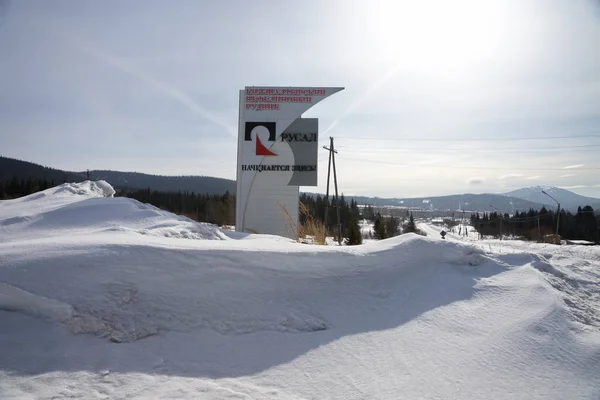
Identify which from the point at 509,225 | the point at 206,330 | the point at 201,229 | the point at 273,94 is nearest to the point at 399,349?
the point at 206,330

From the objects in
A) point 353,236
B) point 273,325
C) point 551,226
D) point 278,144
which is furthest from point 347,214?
point 273,325

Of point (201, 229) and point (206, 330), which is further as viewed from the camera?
point (201, 229)

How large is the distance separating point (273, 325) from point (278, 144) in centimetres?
1185

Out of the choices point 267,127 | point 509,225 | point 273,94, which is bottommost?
point 509,225

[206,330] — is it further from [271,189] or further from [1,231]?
[271,189]

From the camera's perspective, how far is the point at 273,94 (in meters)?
14.2

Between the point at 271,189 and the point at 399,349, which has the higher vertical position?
the point at 271,189

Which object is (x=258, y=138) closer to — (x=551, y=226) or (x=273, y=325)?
(x=273, y=325)

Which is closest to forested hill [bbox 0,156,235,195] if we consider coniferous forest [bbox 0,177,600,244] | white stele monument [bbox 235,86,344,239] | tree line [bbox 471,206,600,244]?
coniferous forest [bbox 0,177,600,244]

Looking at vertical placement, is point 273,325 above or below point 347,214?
above

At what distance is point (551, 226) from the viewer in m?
66.0

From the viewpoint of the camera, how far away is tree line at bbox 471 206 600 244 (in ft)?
186

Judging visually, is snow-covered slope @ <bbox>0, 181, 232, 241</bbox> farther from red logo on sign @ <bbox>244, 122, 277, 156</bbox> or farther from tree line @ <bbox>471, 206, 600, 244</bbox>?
tree line @ <bbox>471, 206, 600, 244</bbox>

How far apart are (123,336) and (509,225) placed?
92150 mm
